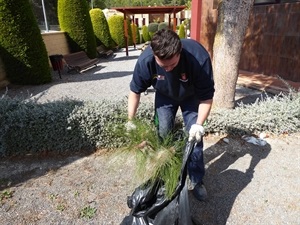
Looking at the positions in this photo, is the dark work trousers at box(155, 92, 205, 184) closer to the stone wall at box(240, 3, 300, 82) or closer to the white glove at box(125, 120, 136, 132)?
the white glove at box(125, 120, 136, 132)

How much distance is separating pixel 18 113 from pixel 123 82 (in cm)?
461

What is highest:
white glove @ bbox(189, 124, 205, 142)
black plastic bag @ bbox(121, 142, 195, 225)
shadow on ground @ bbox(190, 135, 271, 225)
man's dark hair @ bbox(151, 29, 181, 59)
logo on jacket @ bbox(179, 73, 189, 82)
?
man's dark hair @ bbox(151, 29, 181, 59)

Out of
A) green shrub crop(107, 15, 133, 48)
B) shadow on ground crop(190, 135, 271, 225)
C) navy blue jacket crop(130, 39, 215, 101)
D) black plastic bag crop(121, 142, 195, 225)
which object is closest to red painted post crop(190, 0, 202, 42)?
shadow on ground crop(190, 135, 271, 225)

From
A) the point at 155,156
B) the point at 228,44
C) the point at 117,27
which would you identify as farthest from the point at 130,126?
the point at 117,27

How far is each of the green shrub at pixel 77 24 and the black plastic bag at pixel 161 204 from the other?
10587mm

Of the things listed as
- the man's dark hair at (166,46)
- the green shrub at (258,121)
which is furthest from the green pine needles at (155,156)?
the green shrub at (258,121)

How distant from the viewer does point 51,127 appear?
10.5ft

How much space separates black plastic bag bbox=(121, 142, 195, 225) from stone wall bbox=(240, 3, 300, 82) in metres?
6.15

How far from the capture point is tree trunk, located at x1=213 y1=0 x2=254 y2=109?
3701 mm

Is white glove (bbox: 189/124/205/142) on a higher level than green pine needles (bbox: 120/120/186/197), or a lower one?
higher

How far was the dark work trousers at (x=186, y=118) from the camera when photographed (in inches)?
89.7

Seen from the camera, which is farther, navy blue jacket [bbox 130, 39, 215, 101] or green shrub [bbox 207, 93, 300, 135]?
green shrub [bbox 207, 93, 300, 135]

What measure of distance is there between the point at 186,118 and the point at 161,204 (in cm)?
88

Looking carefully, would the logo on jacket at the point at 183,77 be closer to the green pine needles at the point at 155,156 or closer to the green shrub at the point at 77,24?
the green pine needles at the point at 155,156
